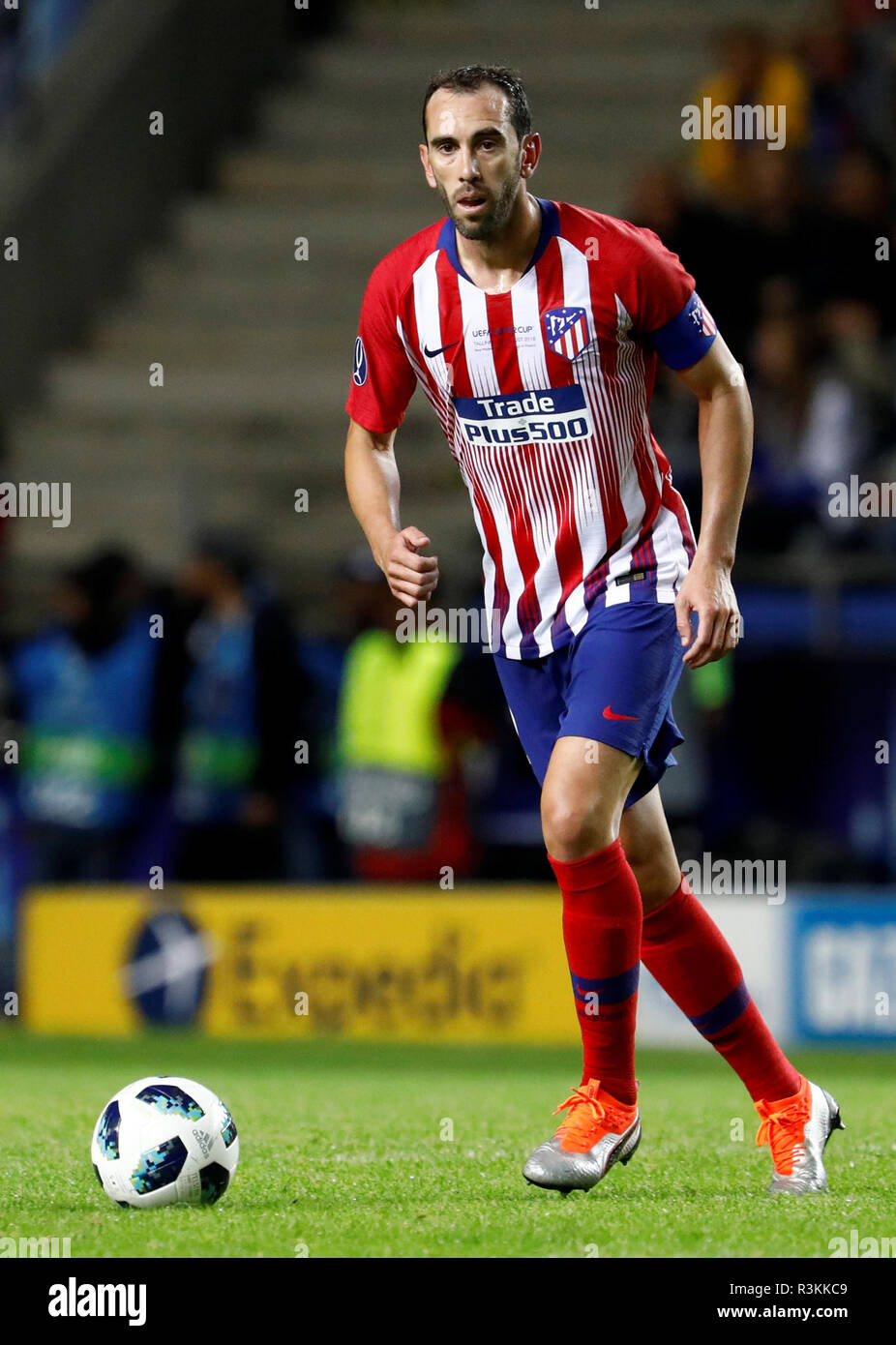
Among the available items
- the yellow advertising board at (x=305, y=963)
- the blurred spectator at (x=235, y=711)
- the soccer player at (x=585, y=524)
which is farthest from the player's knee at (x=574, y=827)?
the blurred spectator at (x=235, y=711)

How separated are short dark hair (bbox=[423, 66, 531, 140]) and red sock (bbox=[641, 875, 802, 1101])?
1.78 metres

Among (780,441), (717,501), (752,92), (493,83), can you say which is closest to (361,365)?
(493,83)

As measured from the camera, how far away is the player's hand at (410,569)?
476 centimetres

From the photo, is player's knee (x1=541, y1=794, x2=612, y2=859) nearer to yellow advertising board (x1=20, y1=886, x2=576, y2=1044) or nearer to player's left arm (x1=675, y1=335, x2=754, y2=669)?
player's left arm (x1=675, y1=335, x2=754, y2=669)

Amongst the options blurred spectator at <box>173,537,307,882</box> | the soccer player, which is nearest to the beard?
the soccer player

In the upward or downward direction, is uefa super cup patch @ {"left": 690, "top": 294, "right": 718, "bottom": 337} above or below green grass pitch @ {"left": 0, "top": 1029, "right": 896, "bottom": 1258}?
above

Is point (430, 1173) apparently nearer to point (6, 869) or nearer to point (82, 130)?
point (6, 869)

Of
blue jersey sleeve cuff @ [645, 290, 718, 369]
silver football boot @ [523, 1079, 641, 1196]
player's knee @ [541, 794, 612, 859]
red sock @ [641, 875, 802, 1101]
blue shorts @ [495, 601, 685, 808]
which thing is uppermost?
blue jersey sleeve cuff @ [645, 290, 718, 369]

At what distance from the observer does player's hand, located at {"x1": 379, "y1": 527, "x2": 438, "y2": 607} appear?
187 inches

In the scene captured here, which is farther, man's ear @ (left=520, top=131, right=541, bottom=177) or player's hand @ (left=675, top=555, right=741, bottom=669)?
man's ear @ (left=520, top=131, right=541, bottom=177)

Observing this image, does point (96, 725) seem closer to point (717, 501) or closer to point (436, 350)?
point (436, 350)

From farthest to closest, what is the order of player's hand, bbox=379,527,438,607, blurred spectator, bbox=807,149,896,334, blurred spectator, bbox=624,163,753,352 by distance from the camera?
blurred spectator, bbox=807,149,896,334 → blurred spectator, bbox=624,163,753,352 → player's hand, bbox=379,527,438,607

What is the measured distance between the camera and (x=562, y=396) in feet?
16.3

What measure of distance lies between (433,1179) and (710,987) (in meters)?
0.78
